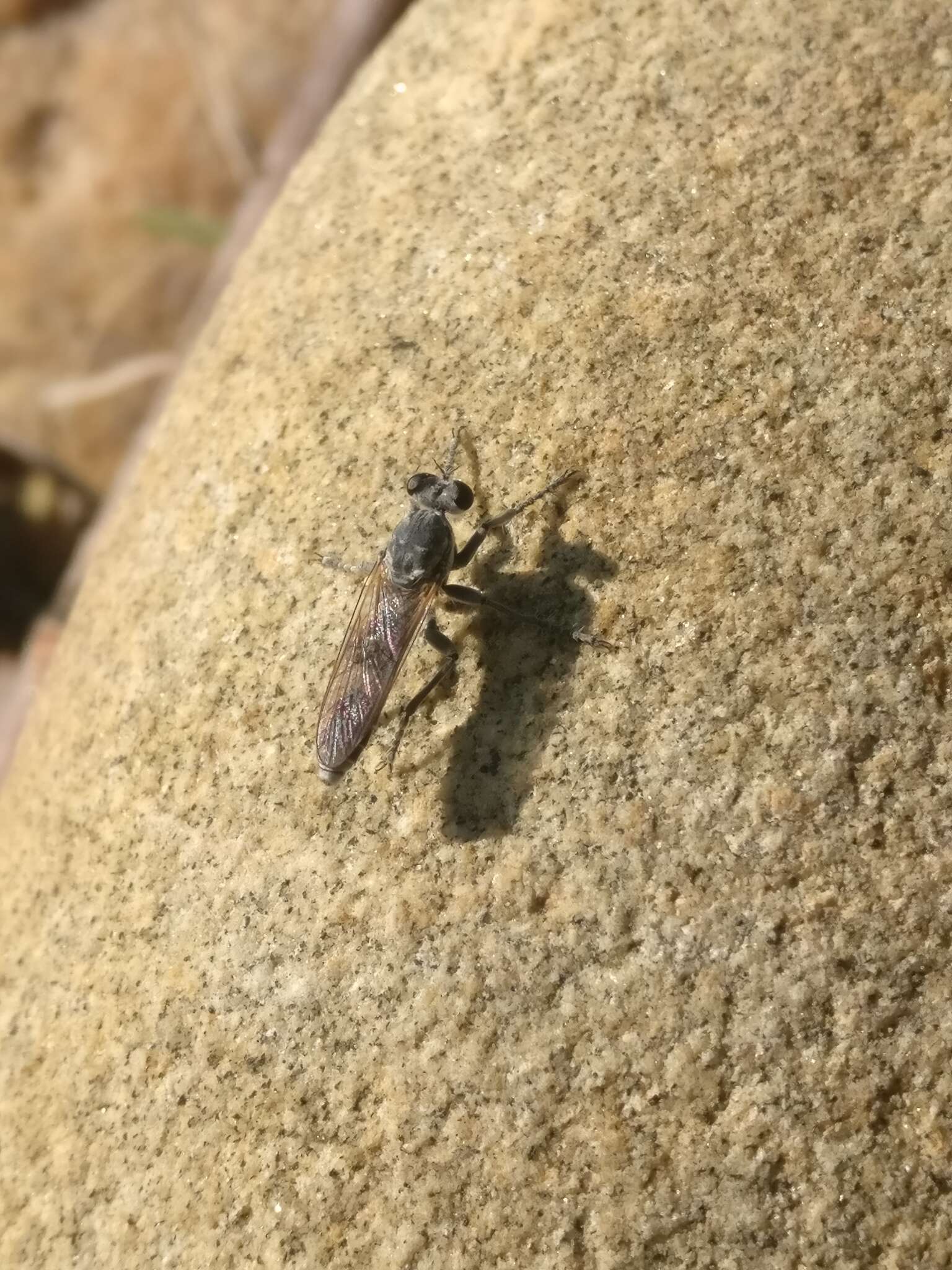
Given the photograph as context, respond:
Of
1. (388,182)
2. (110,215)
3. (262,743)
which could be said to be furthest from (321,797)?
(110,215)

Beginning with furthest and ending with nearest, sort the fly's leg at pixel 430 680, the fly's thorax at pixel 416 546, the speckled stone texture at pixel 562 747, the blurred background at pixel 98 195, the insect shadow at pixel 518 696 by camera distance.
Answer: the blurred background at pixel 98 195
the fly's thorax at pixel 416 546
the fly's leg at pixel 430 680
the insect shadow at pixel 518 696
the speckled stone texture at pixel 562 747

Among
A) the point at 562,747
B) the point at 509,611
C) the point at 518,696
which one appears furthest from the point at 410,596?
the point at 562,747

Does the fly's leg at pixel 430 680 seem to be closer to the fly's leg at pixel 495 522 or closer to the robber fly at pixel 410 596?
the robber fly at pixel 410 596

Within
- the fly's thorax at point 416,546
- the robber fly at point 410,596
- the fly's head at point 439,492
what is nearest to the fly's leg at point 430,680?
the robber fly at point 410,596

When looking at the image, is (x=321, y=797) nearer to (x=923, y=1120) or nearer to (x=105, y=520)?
(x=923, y=1120)

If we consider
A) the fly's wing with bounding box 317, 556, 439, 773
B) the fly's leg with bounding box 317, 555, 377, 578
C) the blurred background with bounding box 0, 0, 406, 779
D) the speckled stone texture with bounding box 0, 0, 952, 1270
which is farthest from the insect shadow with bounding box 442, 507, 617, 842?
the blurred background with bounding box 0, 0, 406, 779

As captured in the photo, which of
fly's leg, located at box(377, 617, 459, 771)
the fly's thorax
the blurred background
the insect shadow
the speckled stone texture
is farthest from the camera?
the blurred background

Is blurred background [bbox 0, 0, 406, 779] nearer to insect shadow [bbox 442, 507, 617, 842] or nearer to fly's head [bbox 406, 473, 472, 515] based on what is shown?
fly's head [bbox 406, 473, 472, 515]

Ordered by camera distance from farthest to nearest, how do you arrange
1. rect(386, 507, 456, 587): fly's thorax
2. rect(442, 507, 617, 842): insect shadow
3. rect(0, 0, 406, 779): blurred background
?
rect(0, 0, 406, 779): blurred background → rect(386, 507, 456, 587): fly's thorax → rect(442, 507, 617, 842): insect shadow
